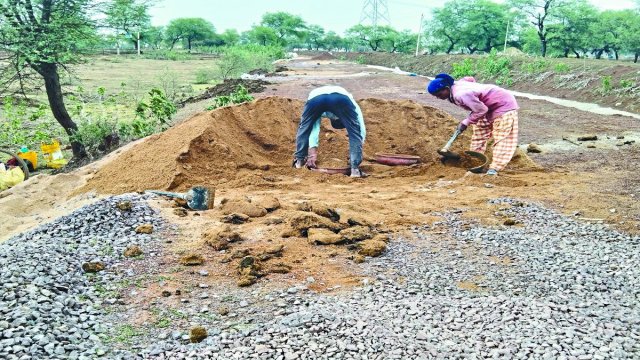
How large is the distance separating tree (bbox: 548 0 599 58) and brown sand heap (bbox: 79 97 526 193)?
107ft

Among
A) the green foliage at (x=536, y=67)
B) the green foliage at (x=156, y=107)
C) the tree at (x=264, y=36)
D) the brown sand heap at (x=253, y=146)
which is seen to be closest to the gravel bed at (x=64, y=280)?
the brown sand heap at (x=253, y=146)

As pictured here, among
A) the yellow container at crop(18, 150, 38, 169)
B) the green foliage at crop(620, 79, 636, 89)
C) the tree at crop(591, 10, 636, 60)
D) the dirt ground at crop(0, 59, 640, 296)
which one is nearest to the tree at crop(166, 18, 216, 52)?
the tree at crop(591, 10, 636, 60)

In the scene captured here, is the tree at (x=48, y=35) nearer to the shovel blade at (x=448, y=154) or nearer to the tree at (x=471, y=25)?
the shovel blade at (x=448, y=154)

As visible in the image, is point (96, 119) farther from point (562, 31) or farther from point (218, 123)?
point (562, 31)

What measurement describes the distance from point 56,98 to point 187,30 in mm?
64441

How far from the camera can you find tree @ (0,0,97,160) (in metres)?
8.01

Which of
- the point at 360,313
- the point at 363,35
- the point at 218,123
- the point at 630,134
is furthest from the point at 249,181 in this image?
the point at 363,35

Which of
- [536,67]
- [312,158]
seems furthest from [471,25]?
[312,158]

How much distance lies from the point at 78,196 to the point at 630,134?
8578mm

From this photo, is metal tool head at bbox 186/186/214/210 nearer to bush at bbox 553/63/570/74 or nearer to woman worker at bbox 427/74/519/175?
woman worker at bbox 427/74/519/175

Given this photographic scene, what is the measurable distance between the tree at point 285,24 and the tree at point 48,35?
67634 millimetres

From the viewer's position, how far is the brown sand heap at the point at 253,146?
606 cm

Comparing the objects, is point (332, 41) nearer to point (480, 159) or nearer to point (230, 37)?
point (230, 37)

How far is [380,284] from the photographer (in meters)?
3.40
